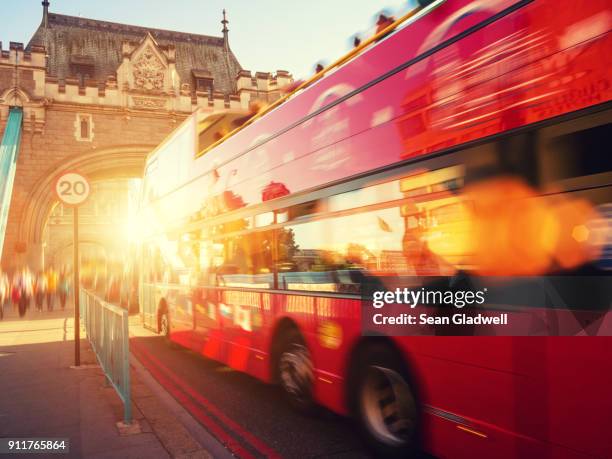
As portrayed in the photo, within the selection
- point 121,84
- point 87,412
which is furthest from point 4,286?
point 87,412

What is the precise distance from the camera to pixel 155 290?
36.0 ft

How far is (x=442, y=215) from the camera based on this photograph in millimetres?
3387

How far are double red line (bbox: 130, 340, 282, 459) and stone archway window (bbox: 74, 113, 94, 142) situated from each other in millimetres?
20380

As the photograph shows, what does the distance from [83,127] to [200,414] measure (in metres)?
23.6

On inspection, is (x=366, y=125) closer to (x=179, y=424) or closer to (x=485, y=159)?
(x=485, y=159)

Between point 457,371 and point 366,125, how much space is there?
6.32ft

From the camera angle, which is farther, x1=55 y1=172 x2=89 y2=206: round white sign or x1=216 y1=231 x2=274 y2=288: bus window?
x1=55 y1=172 x2=89 y2=206: round white sign

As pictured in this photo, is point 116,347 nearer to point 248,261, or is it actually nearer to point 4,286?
point 248,261

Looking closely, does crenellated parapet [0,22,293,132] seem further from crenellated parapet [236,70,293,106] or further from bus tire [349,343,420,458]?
bus tire [349,343,420,458]

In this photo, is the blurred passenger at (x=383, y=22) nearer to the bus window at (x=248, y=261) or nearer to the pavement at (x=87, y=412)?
the bus window at (x=248, y=261)

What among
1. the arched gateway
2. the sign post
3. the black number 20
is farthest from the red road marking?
the arched gateway

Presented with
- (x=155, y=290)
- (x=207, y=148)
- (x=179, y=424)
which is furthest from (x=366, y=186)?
(x=155, y=290)

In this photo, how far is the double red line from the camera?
460 centimetres

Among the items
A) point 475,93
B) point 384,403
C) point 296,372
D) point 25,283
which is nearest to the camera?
point 475,93
